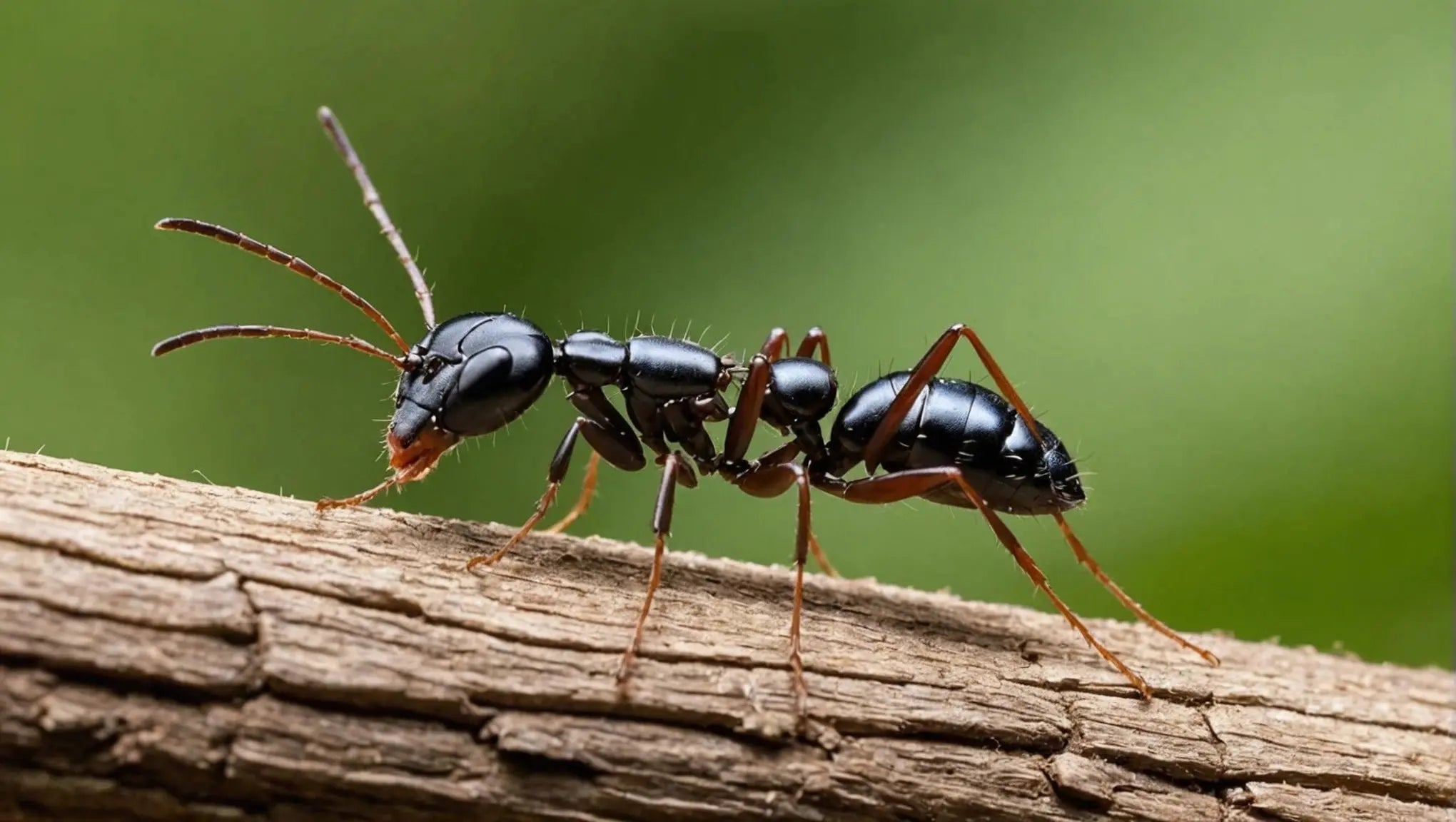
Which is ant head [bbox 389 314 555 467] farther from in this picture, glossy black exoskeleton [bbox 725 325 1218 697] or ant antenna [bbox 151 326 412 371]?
glossy black exoskeleton [bbox 725 325 1218 697]

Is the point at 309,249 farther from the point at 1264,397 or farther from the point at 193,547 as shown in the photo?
the point at 1264,397

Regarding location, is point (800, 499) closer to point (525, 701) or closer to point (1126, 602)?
point (525, 701)

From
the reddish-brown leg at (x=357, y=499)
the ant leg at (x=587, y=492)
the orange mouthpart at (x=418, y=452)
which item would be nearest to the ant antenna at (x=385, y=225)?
the orange mouthpart at (x=418, y=452)

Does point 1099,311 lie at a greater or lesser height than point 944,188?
lesser

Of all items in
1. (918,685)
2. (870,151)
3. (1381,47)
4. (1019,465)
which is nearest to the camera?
(918,685)

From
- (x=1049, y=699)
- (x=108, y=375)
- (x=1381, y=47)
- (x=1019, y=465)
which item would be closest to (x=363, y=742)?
(x=1049, y=699)

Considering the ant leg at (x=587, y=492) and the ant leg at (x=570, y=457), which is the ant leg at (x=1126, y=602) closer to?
the ant leg at (x=570, y=457)

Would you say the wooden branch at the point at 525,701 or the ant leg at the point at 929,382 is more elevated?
the ant leg at the point at 929,382

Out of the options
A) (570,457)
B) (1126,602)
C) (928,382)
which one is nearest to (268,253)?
(570,457)
